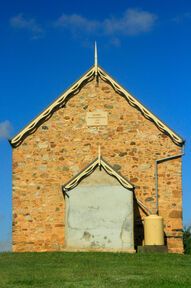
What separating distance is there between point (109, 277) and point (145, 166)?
1328 centimetres

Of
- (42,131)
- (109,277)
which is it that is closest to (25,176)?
(42,131)

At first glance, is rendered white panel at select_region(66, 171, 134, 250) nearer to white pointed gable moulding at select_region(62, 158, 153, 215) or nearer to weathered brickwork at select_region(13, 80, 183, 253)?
white pointed gable moulding at select_region(62, 158, 153, 215)

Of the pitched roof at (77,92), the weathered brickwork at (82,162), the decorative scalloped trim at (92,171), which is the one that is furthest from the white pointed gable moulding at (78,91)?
the decorative scalloped trim at (92,171)

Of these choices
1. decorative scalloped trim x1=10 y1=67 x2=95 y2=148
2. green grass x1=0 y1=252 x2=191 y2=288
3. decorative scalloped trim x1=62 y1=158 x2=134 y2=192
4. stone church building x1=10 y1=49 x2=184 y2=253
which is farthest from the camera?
decorative scalloped trim x1=10 y1=67 x2=95 y2=148

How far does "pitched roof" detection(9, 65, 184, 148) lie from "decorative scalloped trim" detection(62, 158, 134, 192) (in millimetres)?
3852

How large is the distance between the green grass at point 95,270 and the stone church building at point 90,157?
363cm

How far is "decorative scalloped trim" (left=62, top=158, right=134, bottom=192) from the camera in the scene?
2753 cm

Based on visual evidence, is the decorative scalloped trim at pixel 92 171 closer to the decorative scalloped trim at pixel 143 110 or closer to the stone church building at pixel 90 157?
the stone church building at pixel 90 157

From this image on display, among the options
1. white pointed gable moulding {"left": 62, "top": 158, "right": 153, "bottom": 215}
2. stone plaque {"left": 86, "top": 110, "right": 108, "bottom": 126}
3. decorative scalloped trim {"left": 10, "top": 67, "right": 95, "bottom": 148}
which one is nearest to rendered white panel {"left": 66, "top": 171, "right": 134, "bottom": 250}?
white pointed gable moulding {"left": 62, "top": 158, "right": 153, "bottom": 215}

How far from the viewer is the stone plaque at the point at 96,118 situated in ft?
99.7

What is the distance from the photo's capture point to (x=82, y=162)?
29938mm

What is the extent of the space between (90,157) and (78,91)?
11.0ft

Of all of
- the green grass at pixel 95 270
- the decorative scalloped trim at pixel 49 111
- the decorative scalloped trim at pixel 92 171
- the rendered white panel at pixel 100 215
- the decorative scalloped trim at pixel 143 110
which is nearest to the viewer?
the green grass at pixel 95 270

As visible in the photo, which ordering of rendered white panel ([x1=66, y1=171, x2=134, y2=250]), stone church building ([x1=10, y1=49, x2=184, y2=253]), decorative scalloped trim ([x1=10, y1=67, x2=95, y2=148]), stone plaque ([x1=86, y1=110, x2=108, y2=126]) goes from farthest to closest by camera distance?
stone plaque ([x1=86, y1=110, x2=108, y2=126]), decorative scalloped trim ([x1=10, y1=67, x2=95, y2=148]), stone church building ([x1=10, y1=49, x2=184, y2=253]), rendered white panel ([x1=66, y1=171, x2=134, y2=250])
